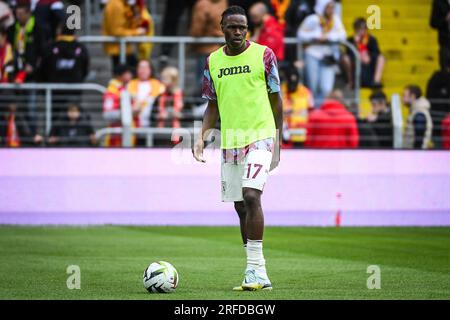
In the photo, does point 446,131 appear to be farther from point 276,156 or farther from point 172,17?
point 276,156

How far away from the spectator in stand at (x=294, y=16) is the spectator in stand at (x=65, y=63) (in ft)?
13.8

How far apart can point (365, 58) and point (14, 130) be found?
716cm

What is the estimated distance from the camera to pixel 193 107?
71.4 feet

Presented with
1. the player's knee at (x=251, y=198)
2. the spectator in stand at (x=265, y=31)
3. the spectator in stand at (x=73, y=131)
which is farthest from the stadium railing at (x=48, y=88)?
the player's knee at (x=251, y=198)

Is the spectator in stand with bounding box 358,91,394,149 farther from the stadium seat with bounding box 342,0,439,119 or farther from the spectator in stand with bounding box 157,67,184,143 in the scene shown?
the spectator in stand with bounding box 157,67,184,143

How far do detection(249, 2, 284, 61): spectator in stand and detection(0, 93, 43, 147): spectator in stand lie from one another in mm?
4622

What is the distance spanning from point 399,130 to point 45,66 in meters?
6.70

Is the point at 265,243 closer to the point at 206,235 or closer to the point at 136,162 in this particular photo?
the point at 206,235

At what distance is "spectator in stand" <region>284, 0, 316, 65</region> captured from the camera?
23.1 meters

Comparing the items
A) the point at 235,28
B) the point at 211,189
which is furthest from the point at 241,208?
the point at 211,189

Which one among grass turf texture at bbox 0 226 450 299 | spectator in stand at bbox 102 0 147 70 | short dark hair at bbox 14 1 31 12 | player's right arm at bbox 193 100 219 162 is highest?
short dark hair at bbox 14 1 31 12

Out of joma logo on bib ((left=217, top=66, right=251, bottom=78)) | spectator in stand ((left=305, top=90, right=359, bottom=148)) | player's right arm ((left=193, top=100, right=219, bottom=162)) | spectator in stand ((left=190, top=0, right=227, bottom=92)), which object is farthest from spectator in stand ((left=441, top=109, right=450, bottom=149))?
joma logo on bib ((left=217, top=66, right=251, bottom=78))

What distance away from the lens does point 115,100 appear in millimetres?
21250

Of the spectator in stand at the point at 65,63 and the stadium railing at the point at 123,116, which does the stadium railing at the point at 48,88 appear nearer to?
the stadium railing at the point at 123,116
